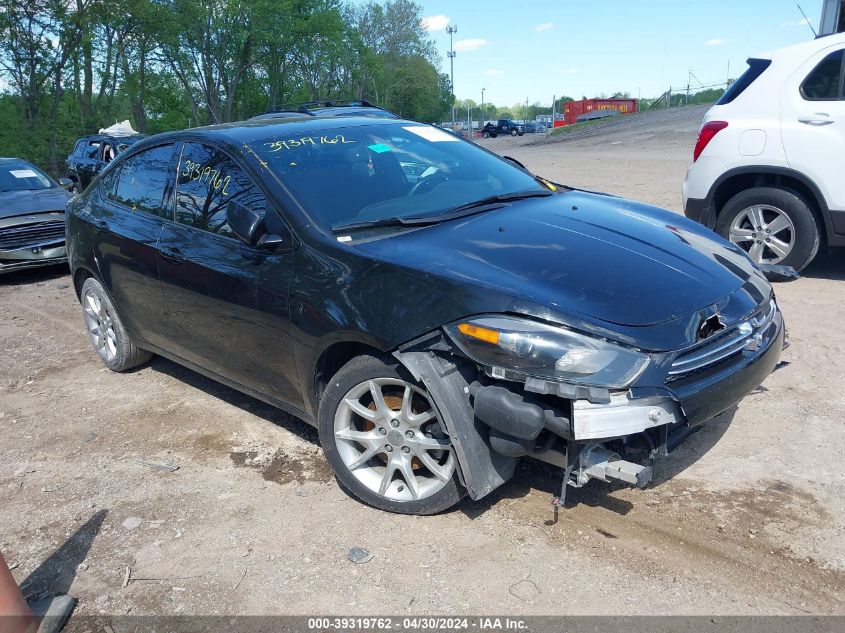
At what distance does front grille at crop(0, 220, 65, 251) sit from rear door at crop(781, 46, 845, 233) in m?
8.27

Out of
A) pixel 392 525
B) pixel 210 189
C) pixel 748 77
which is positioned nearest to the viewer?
pixel 392 525

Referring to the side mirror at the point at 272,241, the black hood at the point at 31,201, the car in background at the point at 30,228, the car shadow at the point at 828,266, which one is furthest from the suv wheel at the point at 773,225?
the black hood at the point at 31,201

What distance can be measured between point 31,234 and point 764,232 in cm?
827

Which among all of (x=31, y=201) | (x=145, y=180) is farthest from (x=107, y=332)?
(x=31, y=201)

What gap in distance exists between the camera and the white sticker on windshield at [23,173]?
9.98m

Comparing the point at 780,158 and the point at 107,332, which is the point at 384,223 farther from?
the point at 780,158

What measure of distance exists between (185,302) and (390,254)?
1.56 metres

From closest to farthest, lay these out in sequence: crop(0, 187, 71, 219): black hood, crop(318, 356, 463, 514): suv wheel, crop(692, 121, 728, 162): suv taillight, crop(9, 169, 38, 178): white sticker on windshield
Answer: crop(318, 356, 463, 514): suv wheel, crop(692, 121, 728, 162): suv taillight, crop(0, 187, 71, 219): black hood, crop(9, 169, 38, 178): white sticker on windshield

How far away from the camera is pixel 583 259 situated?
3.13m

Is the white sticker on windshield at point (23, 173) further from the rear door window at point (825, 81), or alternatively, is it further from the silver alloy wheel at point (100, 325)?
the rear door window at point (825, 81)

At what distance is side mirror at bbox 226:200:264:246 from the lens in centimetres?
340

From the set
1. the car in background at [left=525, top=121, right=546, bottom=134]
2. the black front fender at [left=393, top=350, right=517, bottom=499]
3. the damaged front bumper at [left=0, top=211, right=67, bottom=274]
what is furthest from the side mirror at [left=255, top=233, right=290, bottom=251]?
the car in background at [left=525, top=121, right=546, bottom=134]

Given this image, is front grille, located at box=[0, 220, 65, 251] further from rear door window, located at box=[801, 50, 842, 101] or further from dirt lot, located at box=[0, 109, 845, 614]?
rear door window, located at box=[801, 50, 842, 101]

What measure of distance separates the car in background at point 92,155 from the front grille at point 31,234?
20.0 feet
